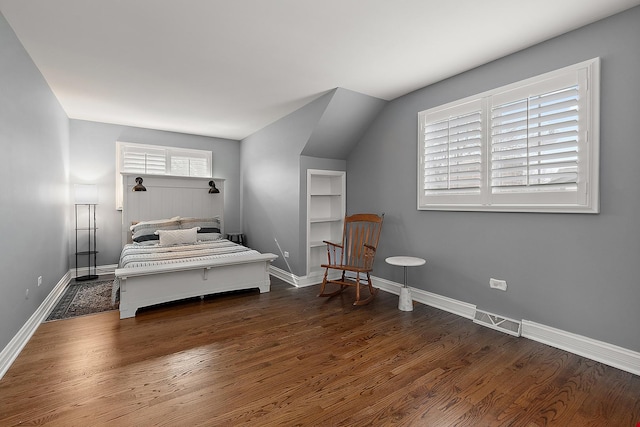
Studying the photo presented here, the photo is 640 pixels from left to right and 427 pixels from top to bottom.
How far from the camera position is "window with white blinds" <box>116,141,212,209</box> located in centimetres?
518

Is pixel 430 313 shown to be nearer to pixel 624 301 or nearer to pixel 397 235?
pixel 397 235

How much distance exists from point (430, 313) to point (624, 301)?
1.55 metres

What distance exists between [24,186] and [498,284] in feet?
14.7

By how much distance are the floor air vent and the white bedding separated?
2.78 meters

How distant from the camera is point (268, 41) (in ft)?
8.41

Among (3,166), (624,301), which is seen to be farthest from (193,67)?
(624,301)

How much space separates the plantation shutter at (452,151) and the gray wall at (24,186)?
3.86 m

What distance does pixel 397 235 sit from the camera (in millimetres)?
3928

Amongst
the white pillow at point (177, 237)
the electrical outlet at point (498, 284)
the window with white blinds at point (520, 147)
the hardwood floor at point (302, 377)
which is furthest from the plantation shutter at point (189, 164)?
the electrical outlet at point (498, 284)

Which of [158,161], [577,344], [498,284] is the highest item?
[158,161]

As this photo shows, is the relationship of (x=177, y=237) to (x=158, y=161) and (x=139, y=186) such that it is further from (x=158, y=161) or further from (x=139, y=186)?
(x=158, y=161)

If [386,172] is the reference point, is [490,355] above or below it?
below

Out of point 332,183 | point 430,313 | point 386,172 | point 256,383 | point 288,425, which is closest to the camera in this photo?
point 288,425

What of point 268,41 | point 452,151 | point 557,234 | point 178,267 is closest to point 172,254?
point 178,267
